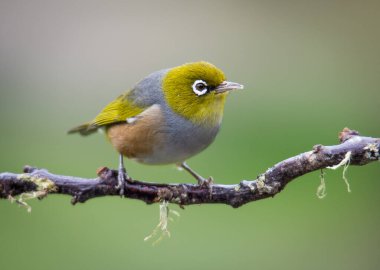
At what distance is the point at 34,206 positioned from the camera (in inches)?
486

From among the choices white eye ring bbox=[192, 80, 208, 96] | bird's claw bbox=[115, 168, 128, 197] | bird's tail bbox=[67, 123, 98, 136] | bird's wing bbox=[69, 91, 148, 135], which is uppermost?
white eye ring bbox=[192, 80, 208, 96]

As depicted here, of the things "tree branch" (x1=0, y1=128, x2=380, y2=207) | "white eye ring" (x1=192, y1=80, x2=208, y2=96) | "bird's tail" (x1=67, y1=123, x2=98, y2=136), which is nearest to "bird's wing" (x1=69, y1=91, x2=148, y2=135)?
"bird's tail" (x1=67, y1=123, x2=98, y2=136)

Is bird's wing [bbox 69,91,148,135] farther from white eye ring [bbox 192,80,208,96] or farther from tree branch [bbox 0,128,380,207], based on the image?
tree branch [bbox 0,128,380,207]

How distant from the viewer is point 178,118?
7207 mm

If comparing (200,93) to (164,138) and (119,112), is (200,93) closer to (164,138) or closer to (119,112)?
(164,138)

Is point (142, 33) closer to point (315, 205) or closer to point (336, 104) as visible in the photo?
point (336, 104)

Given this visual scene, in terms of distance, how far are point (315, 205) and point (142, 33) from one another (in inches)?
370

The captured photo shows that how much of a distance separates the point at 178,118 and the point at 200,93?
0.34 m

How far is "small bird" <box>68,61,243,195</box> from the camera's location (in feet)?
23.2

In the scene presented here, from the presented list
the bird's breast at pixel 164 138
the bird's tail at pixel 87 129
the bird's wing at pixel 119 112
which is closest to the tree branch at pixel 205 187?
the bird's breast at pixel 164 138

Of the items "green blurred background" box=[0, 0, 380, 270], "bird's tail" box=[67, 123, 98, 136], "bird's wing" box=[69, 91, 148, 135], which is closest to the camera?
"bird's wing" box=[69, 91, 148, 135]

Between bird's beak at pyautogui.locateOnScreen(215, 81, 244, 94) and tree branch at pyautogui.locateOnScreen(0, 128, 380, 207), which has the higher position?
bird's beak at pyautogui.locateOnScreen(215, 81, 244, 94)

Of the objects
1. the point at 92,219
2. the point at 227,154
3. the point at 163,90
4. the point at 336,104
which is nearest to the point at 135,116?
the point at 163,90

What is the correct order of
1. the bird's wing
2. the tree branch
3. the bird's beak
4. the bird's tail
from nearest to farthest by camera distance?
the tree branch, the bird's beak, the bird's wing, the bird's tail
